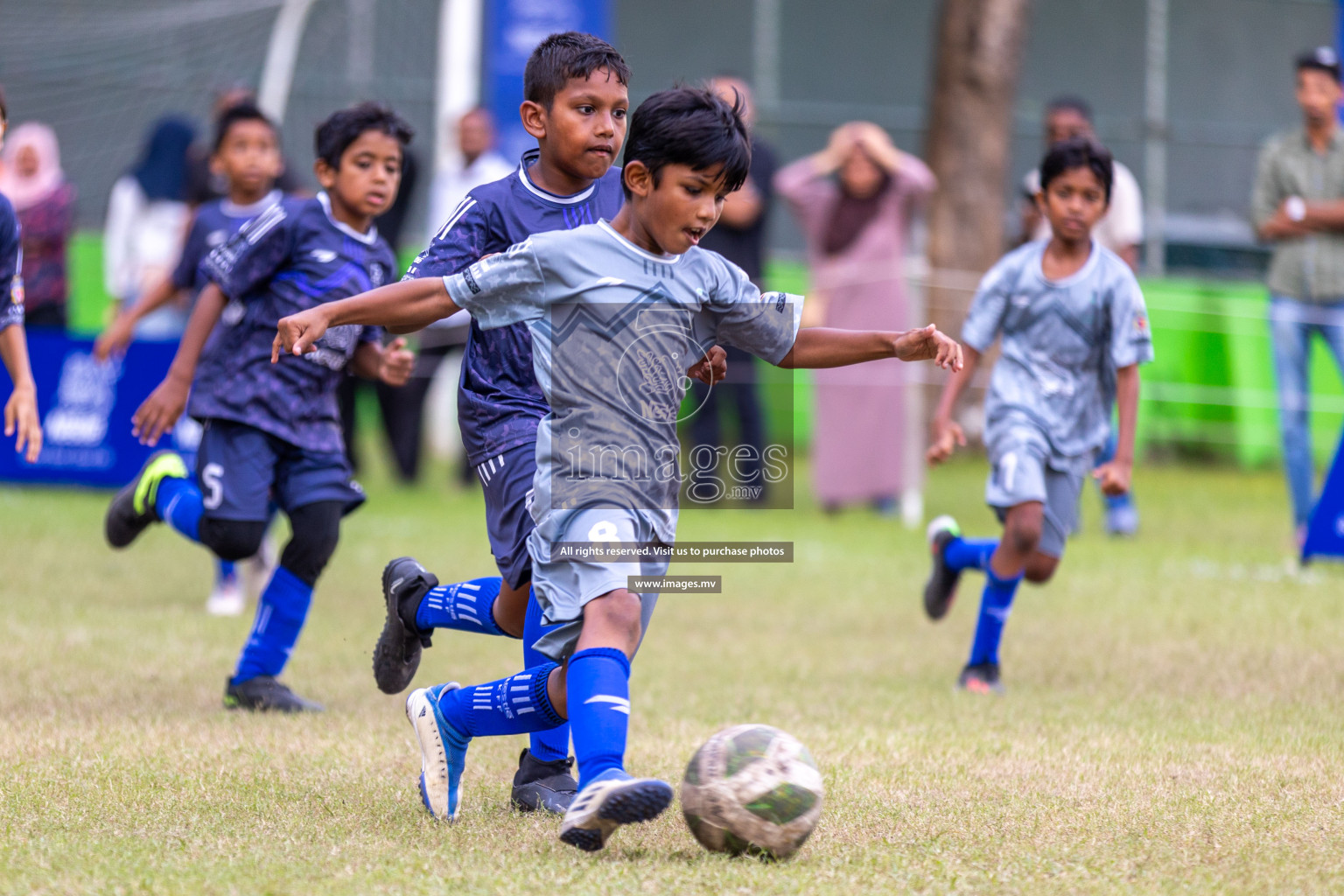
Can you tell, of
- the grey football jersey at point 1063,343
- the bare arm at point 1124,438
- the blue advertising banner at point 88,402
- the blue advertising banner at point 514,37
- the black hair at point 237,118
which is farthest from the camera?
the blue advertising banner at point 514,37

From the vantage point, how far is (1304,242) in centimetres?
873

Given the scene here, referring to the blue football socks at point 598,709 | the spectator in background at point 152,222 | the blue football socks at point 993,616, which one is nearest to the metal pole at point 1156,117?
the spectator in background at point 152,222

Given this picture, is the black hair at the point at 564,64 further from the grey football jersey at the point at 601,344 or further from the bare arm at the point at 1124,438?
the bare arm at the point at 1124,438

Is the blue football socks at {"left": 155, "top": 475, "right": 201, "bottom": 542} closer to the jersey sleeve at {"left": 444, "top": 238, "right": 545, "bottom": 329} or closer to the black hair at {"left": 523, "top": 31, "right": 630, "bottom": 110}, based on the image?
the black hair at {"left": 523, "top": 31, "right": 630, "bottom": 110}

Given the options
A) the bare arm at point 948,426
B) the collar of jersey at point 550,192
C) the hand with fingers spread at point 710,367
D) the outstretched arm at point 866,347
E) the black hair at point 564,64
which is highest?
the black hair at point 564,64

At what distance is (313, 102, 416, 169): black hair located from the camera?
17.7 feet

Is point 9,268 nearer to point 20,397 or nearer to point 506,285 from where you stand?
point 20,397

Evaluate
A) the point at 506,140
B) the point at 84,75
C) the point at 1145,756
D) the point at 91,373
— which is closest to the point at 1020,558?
the point at 1145,756

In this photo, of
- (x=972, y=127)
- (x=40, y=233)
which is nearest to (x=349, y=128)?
(x=40, y=233)

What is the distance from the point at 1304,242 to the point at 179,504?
5.92m

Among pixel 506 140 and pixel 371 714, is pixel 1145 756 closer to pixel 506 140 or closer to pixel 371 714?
pixel 371 714

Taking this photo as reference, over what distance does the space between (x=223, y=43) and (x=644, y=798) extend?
16.2m

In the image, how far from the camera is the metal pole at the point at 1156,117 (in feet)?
61.1

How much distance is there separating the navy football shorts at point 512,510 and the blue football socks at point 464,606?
22 centimetres
